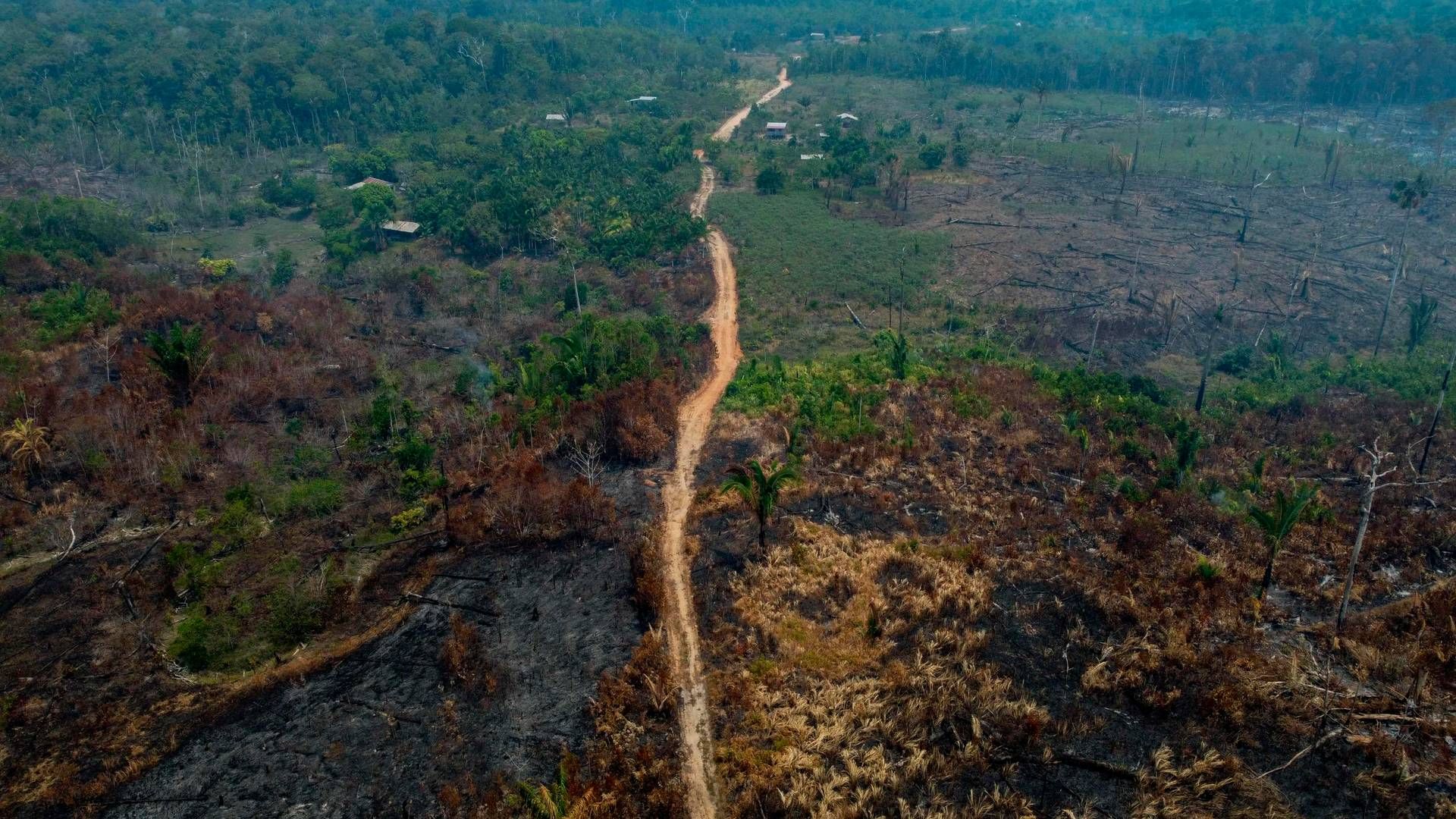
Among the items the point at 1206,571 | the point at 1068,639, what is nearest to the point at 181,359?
the point at 1068,639

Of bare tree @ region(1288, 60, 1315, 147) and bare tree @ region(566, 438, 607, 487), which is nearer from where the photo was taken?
bare tree @ region(566, 438, 607, 487)

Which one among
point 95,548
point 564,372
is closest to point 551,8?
point 564,372

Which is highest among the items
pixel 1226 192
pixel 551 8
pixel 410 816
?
pixel 551 8

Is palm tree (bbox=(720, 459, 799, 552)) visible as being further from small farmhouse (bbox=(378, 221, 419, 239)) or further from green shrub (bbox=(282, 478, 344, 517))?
small farmhouse (bbox=(378, 221, 419, 239))

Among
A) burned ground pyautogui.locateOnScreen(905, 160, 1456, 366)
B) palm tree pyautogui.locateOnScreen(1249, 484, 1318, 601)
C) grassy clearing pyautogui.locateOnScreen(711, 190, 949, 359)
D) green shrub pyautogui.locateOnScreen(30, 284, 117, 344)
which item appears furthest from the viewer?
burned ground pyautogui.locateOnScreen(905, 160, 1456, 366)

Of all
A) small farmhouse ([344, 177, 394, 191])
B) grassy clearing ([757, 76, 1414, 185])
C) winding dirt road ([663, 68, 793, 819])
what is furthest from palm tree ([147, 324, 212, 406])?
grassy clearing ([757, 76, 1414, 185])

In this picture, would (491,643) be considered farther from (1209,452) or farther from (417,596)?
(1209,452)

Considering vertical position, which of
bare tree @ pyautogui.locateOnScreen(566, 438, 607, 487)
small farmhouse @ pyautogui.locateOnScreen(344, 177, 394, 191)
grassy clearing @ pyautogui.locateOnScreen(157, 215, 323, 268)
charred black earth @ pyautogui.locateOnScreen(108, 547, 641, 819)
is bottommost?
charred black earth @ pyautogui.locateOnScreen(108, 547, 641, 819)
